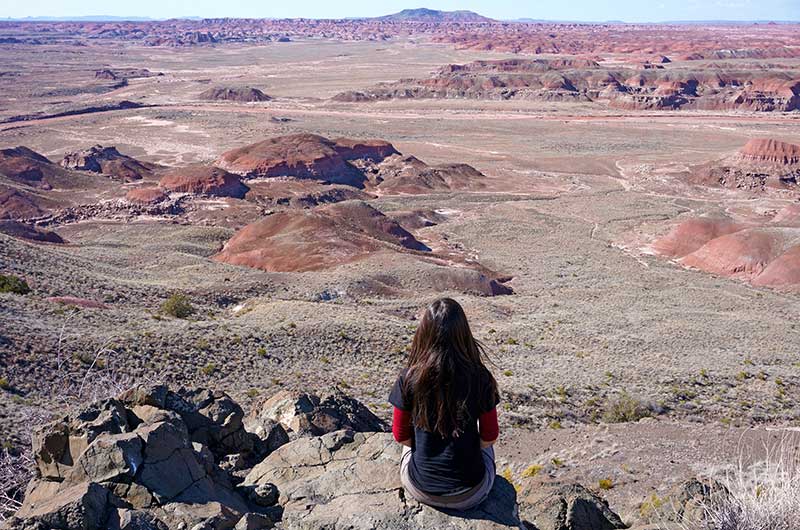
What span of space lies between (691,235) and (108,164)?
1918 inches

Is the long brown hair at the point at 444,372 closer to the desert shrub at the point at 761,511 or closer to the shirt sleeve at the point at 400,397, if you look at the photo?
the shirt sleeve at the point at 400,397

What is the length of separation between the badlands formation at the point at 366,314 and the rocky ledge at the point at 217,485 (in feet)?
0.12

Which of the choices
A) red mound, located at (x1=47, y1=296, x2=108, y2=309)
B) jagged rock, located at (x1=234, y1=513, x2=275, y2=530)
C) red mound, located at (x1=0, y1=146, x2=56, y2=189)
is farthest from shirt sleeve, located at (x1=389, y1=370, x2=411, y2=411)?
red mound, located at (x1=0, y1=146, x2=56, y2=189)

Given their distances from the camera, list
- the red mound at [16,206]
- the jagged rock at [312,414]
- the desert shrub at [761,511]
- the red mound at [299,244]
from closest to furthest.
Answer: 1. the desert shrub at [761,511]
2. the jagged rock at [312,414]
3. the red mound at [299,244]
4. the red mound at [16,206]

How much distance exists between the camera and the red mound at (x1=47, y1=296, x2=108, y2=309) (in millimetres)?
18750

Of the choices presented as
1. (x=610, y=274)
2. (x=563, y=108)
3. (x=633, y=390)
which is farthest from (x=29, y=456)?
(x=563, y=108)

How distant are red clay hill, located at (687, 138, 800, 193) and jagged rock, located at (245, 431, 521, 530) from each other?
200 feet

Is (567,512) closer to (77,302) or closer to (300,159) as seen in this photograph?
(77,302)

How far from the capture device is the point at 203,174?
52750 millimetres

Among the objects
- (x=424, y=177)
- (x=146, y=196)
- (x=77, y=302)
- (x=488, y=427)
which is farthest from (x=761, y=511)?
(x=424, y=177)

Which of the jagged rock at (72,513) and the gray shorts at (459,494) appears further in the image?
the jagged rock at (72,513)

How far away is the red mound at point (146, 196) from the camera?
48.4 meters

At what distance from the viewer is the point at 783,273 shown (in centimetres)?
3509

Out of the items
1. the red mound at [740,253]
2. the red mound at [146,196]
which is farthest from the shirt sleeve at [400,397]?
the red mound at [146,196]
